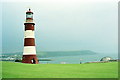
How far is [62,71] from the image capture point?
1267cm

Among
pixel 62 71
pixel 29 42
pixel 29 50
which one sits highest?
pixel 29 42

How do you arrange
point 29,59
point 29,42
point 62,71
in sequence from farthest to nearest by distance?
point 29,42
point 29,59
point 62,71

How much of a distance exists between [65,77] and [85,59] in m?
4.89

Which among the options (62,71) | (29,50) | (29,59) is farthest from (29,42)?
(62,71)

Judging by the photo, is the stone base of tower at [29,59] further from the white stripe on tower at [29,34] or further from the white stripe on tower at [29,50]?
the white stripe on tower at [29,34]

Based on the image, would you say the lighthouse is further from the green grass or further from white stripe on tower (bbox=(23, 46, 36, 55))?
the green grass

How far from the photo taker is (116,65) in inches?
556

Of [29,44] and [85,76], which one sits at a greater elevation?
[29,44]

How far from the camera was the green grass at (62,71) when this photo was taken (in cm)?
1165

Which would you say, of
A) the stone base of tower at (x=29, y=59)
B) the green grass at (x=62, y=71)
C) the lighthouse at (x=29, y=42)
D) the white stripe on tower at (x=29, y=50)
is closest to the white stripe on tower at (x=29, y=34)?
the lighthouse at (x=29, y=42)

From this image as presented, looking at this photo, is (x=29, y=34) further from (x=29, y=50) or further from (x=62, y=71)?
(x=62, y=71)

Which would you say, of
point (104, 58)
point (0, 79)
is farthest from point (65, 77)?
point (104, 58)

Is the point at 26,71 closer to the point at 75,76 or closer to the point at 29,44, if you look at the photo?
the point at 75,76

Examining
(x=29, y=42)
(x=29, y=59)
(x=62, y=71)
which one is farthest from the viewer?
(x=29, y=42)
